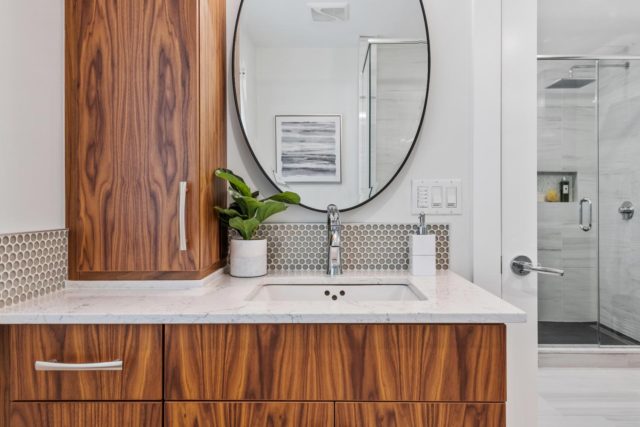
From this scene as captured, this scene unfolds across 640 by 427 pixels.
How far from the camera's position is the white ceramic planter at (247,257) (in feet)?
4.34

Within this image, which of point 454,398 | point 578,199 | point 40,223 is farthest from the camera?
point 578,199

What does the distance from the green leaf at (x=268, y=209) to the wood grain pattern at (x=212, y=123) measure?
16 centimetres

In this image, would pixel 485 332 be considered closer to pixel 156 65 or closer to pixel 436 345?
pixel 436 345

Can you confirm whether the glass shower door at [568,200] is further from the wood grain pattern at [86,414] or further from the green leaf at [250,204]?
the wood grain pattern at [86,414]

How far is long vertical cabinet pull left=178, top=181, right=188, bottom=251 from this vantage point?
3.69 ft

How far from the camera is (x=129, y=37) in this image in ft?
3.74

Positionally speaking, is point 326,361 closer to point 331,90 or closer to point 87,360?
point 87,360

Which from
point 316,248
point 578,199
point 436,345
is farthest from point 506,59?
point 436,345

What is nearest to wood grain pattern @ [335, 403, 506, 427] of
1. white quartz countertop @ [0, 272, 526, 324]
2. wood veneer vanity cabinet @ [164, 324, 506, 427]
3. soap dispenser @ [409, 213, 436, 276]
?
wood veneer vanity cabinet @ [164, 324, 506, 427]

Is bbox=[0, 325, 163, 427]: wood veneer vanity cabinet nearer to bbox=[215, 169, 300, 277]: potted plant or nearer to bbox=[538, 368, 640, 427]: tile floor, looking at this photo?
bbox=[215, 169, 300, 277]: potted plant

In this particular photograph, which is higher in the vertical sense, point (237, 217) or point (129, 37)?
point (129, 37)

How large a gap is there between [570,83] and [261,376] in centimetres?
129

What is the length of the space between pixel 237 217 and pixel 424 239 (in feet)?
2.11

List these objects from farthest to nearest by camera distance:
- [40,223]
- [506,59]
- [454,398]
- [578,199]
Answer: [506,59], [578,199], [40,223], [454,398]
